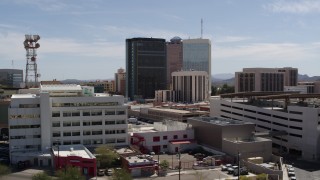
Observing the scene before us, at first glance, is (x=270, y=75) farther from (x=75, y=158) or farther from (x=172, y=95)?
(x=75, y=158)

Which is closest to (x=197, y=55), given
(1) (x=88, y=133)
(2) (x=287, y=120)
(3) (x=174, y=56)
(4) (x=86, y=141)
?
(3) (x=174, y=56)

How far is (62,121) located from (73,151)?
5.16 metres

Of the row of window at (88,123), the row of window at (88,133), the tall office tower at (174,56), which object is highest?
the tall office tower at (174,56)

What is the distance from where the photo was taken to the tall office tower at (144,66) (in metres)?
141

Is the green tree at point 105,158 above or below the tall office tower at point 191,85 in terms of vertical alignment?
below

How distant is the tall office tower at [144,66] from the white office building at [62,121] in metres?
90.5

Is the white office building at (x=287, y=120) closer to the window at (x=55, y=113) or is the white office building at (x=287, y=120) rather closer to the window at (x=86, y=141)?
the window at (x=86, y=141)

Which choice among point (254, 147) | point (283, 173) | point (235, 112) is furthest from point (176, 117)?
point (283, 173)

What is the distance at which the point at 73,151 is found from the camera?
42.6 m

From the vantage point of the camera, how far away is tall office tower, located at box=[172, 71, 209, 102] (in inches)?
4535

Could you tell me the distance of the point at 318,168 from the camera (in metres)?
42.1

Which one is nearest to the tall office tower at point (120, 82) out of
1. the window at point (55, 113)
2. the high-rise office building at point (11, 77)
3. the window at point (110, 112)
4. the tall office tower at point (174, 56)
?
the tall office tower at point (174, 56)

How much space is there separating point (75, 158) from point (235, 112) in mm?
30693

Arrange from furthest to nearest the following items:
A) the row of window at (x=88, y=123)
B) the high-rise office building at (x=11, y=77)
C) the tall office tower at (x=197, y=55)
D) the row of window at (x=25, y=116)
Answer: the tall office tower at (x=197, y=55) → the high-rise office building at (x=11, y=77) → the row of window at (x=88, y=123) → the row of window at (x=25, y=116)
